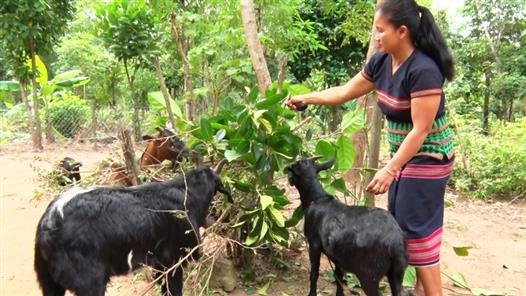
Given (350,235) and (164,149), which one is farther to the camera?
(164,149)

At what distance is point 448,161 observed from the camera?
2.52 metres

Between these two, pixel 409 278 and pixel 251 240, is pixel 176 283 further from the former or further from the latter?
pixel 409 278

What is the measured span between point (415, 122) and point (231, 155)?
3.95 ft

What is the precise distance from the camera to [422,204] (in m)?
2.51

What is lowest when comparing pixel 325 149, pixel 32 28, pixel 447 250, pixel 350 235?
pixel 447 250

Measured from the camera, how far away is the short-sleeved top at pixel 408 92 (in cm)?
225

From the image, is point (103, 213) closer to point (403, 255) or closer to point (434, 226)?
point (403, 255)

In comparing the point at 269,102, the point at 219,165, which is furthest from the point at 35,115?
the point at 269,102

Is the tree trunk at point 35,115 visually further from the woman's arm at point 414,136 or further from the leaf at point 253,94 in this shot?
the woman's arm at point 414,136

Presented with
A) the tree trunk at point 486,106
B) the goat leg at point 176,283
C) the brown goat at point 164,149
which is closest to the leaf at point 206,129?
the brown goat at point 164,149

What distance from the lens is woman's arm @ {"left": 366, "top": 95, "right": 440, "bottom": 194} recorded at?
2.24 metres

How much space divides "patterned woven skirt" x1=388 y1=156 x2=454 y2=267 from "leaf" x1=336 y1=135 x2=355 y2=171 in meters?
0.68

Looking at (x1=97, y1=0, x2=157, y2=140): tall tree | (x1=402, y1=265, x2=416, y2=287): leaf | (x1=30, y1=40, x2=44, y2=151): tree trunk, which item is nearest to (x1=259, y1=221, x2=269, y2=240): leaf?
(x1=402, y1=265, x2=416, y2=287): leaf

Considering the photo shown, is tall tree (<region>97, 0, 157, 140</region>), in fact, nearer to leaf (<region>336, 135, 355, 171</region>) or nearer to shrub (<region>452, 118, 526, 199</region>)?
leaf (<region>336, 135, 355, 171</region>)
